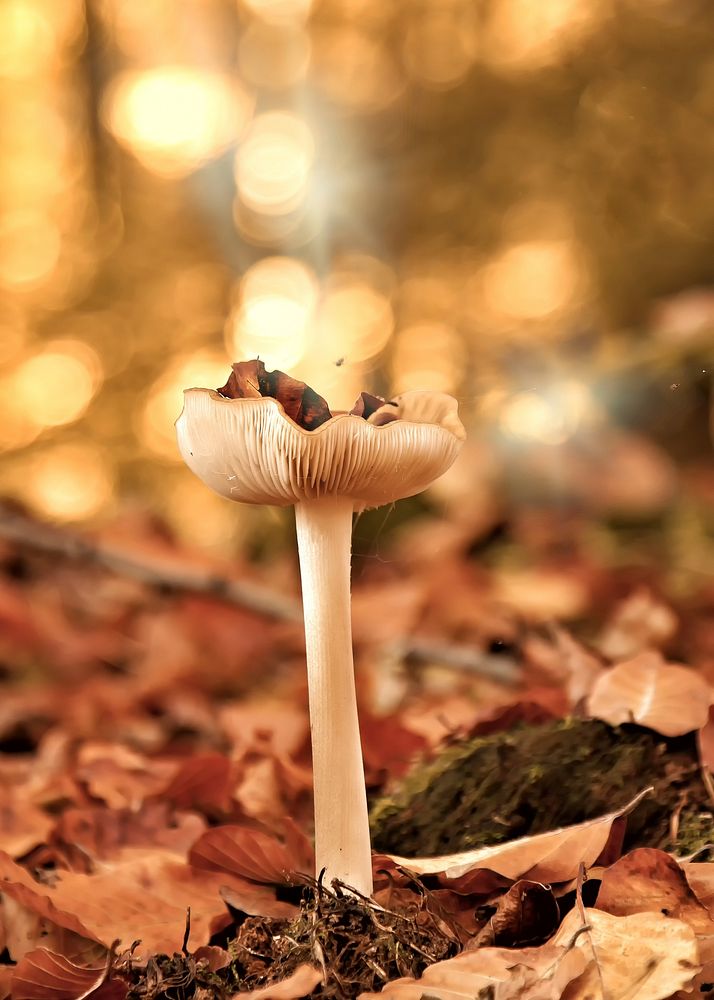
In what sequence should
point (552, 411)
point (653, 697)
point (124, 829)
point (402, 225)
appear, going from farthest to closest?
point (552, 411)
point (402, 225)
point (124, 829)
point (653, 697)

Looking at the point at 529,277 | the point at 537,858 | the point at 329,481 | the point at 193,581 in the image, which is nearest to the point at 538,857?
the point at 537,858

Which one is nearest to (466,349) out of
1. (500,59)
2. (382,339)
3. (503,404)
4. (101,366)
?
(503,404)

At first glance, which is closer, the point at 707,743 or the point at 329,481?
the point at 329,481

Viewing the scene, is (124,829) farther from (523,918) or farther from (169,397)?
(169,397)

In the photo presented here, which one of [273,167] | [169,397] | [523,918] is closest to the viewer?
[523,918]

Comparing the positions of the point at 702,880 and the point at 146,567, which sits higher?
the point at 146,567

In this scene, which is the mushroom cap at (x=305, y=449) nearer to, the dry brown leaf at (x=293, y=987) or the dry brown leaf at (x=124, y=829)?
the dry brown leaf at (x=293, y=987)
